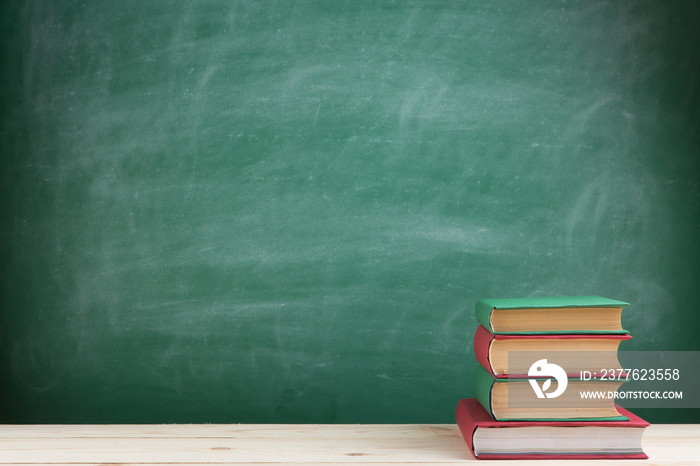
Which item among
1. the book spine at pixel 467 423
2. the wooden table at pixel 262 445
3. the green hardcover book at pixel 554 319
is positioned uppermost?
the green hardcover book at pixel 554 319

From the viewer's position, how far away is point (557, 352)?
973mm

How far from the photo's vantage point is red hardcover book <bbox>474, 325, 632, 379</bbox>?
0.97 metres

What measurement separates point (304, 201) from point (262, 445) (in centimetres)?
59

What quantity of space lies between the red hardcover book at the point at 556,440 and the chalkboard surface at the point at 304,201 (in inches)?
18.6

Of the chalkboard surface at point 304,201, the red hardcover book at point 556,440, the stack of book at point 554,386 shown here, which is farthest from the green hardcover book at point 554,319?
the chalkboard surface at point 304,201

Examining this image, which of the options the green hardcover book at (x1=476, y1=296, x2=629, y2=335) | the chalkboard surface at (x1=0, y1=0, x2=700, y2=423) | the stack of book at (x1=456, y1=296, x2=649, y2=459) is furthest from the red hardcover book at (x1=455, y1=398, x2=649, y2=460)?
the chalkboard surface at (x1=0, y1=0, x2=700, y2=423)

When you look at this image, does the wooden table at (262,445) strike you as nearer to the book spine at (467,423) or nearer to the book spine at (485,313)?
the book spine at (467,423)

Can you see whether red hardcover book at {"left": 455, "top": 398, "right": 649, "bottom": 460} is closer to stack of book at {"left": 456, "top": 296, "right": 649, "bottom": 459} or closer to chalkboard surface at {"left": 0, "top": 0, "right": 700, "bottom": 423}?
stack of book at {"left": 456, "top": 296, "right": 649, "bottom": 459}

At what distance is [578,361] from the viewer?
0.98m

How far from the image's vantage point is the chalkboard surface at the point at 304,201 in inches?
56.0

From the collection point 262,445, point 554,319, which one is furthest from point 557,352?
point 262,445

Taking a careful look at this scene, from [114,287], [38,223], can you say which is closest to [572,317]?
[114,287]

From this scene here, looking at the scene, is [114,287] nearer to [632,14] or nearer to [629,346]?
[629,346]

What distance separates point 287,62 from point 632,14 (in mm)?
854
